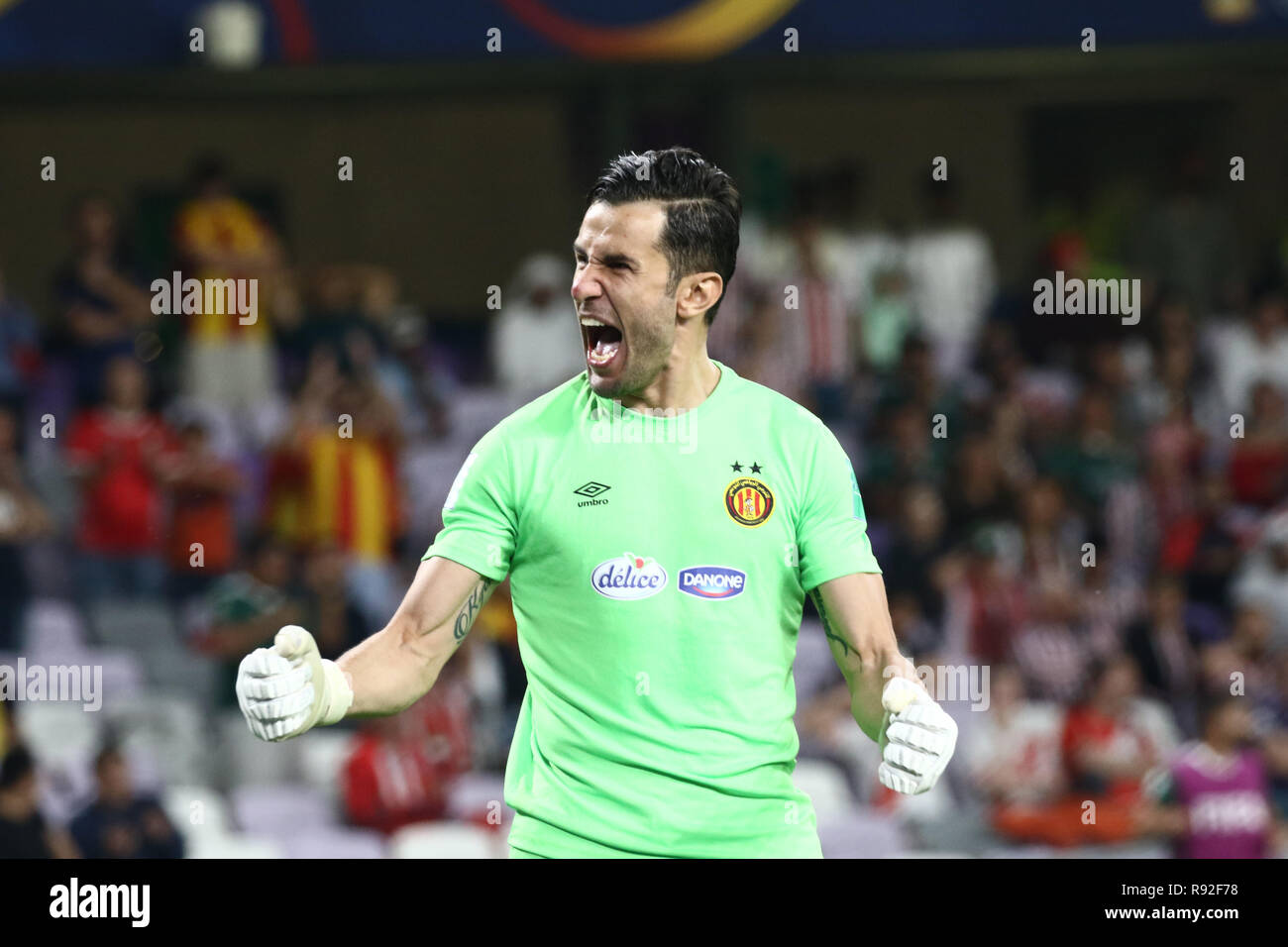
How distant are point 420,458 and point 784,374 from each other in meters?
2.22

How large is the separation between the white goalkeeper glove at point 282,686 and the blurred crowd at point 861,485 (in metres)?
5.12

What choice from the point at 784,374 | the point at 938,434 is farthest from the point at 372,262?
the point at 938,434

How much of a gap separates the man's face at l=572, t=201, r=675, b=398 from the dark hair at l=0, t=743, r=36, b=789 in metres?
5.27

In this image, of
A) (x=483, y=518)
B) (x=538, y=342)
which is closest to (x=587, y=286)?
(x=483, y=518)

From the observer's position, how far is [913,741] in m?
3.98

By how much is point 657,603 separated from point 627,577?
87 millimetres

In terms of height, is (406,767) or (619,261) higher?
(619,261)

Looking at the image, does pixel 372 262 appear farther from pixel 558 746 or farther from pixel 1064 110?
pixel 558 746

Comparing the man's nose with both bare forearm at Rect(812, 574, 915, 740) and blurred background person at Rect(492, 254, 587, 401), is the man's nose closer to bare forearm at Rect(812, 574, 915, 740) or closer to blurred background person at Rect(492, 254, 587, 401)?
bare forearm at Rect(812, 574, 915, 740)

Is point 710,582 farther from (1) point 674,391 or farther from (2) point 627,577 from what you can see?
(1) point 674,391
